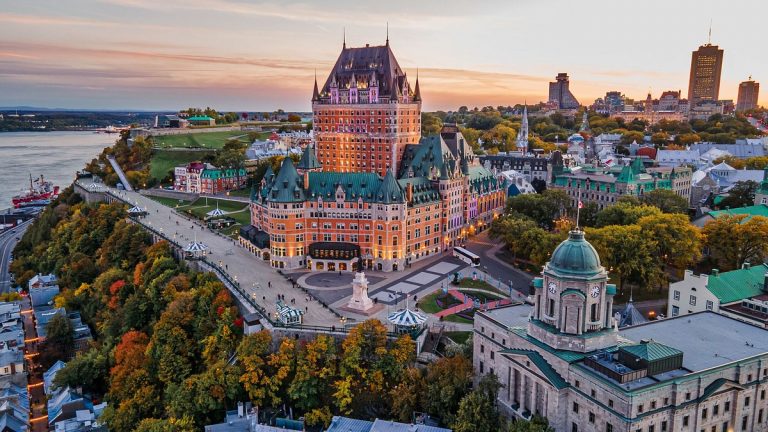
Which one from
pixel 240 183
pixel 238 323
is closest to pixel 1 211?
pixel 240 183

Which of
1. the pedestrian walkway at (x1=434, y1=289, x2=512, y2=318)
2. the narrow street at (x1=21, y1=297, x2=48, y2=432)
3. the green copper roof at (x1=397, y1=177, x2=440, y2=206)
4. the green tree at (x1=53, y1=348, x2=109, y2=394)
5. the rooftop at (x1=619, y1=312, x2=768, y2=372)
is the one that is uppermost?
the green copper roof at (x1=397, y1=177, x2=440, y2=206)

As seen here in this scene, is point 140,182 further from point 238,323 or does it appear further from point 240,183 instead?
point 238,323

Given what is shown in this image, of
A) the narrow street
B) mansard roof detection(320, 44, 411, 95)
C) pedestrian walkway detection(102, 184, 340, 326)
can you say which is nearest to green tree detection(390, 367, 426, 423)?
pedestrian walkway detection(102, 184, 340, 326)

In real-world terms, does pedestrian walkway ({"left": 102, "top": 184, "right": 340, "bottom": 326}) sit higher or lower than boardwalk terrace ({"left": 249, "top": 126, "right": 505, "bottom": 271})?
lower

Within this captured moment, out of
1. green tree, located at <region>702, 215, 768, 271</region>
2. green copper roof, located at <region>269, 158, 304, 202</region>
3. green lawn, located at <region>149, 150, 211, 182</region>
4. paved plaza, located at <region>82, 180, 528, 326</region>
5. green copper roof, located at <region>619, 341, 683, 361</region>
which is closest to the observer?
green copper roof, located at <region>619, 341, 683, 361</region>

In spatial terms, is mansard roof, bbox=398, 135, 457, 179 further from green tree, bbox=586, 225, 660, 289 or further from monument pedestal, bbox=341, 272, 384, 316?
monument pedestal, bbox=341, 272, 384, 316

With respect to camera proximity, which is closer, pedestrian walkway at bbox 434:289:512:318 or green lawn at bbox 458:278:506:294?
pedestrian walkway at bbox 434:289:512:318

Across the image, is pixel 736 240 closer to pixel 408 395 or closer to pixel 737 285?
pixel 737 285

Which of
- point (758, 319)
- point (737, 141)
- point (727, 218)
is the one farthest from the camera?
point (737, 141)
